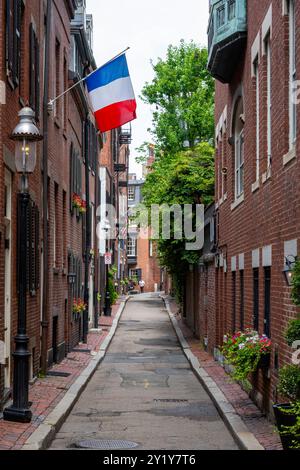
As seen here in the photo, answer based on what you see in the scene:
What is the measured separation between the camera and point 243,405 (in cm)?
1442

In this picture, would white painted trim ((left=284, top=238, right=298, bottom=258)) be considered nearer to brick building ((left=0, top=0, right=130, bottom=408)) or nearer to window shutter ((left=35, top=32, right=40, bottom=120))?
brick building ((left=0, top=0, right=130, bottom=408))

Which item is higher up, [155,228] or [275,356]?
[155,228]

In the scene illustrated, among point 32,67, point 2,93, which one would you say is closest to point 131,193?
point 32,67

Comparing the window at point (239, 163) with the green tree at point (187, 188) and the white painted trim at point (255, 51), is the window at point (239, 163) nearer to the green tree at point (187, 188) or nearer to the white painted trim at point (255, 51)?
the white painted trim at point (255, 51)

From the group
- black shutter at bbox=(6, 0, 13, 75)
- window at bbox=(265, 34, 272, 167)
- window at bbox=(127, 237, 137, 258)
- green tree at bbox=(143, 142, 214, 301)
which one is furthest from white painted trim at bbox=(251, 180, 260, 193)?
window at bbox=(127, 237, 137, 258)

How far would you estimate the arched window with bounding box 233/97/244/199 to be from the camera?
18344mm

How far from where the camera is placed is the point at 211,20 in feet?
60.1

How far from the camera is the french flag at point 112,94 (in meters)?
18.9

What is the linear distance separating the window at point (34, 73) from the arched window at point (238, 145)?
428cm

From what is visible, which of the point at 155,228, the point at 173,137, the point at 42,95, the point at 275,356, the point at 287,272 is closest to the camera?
the point at 287,272

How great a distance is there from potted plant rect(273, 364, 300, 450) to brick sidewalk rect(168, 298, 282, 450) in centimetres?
77

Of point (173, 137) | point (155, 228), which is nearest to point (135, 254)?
point (173, 137)

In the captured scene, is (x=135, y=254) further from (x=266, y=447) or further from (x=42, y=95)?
(x=266, y=447)

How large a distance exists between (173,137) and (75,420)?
117ft
